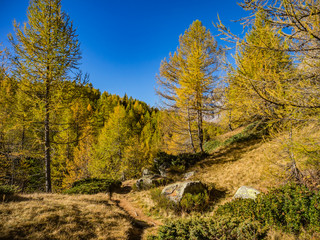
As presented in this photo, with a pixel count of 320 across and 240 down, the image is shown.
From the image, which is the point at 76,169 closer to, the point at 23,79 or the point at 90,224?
the point at 23,79

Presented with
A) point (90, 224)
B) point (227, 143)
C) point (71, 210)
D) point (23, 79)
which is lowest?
point (90, 224)

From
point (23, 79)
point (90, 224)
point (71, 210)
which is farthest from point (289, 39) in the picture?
point (23, 79)

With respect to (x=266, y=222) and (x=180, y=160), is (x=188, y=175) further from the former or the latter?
(x=266, y=222)

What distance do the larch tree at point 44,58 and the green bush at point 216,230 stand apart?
23.0 feet

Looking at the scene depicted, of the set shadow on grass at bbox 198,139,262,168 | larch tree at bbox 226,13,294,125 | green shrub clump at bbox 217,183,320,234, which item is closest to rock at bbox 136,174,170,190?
shadow on grass at bbox 198,139,262,168

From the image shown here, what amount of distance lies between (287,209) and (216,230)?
2083 mm

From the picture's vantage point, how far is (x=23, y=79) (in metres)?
6.76

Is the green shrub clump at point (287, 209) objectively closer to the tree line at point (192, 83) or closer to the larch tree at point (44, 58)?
the tree line at point (192, 83)

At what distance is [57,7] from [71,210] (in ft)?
31.3

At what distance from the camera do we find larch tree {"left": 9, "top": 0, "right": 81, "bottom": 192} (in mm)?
6762

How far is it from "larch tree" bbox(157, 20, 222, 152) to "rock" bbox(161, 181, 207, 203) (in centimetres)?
443

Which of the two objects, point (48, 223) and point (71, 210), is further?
point (71, 210)

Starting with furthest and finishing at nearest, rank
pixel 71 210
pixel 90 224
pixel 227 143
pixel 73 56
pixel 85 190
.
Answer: pixel 227 143 → pixel 85 190 → pixel 73 56 → pixel 71 210 → pixel 90 224

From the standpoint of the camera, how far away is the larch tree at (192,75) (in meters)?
9.82
